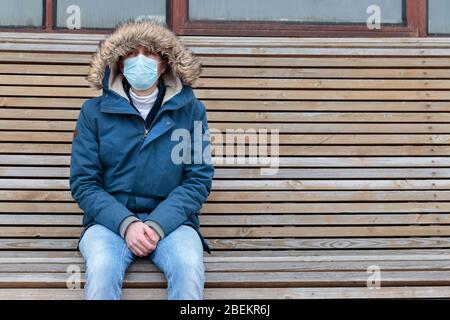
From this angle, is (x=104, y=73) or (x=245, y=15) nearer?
(x=104, y=73)

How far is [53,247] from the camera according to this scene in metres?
4.31

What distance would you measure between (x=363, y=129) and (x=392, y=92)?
335 millimetres

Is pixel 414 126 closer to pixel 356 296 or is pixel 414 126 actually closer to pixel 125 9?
pixel 356 296

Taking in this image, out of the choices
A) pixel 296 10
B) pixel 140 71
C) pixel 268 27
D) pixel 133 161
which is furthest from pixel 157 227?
pixel 296 10

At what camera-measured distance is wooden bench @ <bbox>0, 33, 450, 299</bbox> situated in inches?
175

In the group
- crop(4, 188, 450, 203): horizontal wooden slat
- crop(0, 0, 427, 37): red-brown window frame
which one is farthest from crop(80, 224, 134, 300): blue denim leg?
crop(0, 0, 427, 37): red-brown window frame

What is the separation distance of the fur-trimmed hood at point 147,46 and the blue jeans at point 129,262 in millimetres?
771

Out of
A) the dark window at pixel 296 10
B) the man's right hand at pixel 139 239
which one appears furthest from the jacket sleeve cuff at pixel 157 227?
the dark window at pixel 296 10

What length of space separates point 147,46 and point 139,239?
94 cm

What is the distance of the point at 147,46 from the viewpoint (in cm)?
381

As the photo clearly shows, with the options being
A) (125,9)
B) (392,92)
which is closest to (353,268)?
(392,92)

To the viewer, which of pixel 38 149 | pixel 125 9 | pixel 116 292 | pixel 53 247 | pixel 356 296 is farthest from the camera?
pixel 125 9

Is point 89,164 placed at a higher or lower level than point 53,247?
higher

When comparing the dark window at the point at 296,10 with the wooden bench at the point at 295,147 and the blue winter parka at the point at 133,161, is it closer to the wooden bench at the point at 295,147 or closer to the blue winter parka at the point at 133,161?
the wooden bench at the point at 295,147
